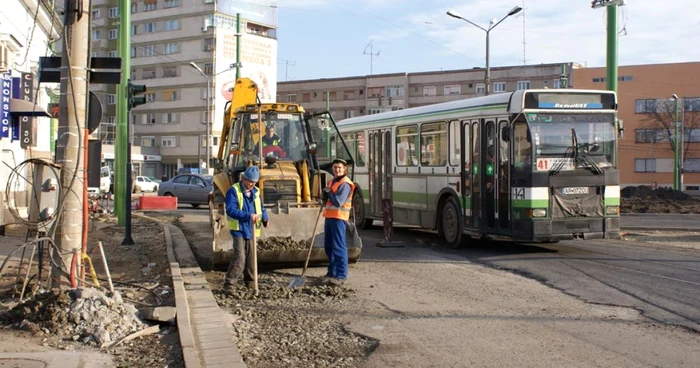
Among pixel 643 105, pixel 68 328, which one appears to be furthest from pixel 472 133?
pixel 643 105

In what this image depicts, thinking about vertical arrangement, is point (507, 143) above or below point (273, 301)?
above

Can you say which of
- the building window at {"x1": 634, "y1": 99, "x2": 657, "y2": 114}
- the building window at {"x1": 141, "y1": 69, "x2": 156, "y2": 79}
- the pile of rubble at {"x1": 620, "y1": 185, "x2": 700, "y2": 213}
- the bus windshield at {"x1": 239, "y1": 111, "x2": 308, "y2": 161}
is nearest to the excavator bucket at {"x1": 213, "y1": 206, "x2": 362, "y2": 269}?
the bus windshield at {"x1": 239, "y1": 111, "x2": 308, "y2": 161}

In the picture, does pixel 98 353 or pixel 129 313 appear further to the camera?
pixel 129 313

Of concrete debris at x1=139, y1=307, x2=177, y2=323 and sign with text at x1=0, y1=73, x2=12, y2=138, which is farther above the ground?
sign with text at x1=0, y1=73, x2=12, y2=138

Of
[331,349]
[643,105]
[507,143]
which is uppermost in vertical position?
[643,105]

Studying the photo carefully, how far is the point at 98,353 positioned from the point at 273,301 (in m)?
2.70

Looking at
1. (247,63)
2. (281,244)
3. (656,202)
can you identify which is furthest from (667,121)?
(281,244)

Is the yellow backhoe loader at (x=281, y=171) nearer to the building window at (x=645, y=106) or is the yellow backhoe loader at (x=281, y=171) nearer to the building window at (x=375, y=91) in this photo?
the building window at (x=645, y=106)

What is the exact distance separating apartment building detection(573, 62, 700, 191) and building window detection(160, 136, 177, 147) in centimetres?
4262

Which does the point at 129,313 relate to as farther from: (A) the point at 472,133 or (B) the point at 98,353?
(A) the point at 472,133

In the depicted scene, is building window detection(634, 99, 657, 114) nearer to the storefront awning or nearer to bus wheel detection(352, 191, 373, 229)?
bus wheel detection(352, 191, 373, 229)

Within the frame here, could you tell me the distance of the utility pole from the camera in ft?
27.0

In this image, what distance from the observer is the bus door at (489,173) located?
13.5m

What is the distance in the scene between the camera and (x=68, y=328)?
22.8 ft
